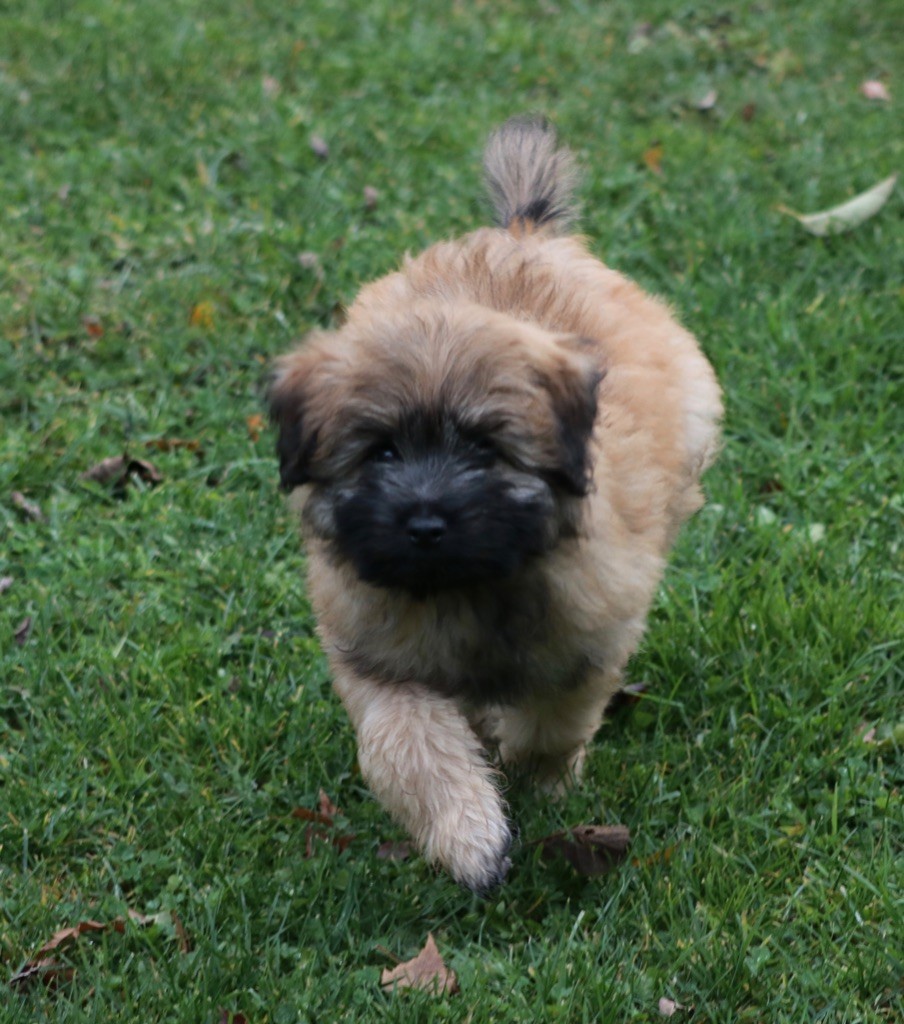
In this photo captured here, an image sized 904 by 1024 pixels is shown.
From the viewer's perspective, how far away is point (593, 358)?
3.01 m

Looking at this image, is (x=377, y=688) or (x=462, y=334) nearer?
(x=462, y=334)

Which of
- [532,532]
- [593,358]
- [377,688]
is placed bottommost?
[377,688]

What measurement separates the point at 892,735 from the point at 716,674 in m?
0.46

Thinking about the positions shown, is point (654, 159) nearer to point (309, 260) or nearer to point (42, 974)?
point (309, 260)

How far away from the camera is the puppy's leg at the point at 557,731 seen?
3283 millimetres

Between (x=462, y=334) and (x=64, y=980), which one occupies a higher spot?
(x=462, y=334)

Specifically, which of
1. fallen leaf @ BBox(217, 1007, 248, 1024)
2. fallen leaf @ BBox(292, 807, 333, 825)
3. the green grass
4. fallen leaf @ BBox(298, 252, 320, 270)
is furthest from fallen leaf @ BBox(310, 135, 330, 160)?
fallen leaf @ BBox(217, 1007, 248, 1024)

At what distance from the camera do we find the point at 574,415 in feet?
9.36

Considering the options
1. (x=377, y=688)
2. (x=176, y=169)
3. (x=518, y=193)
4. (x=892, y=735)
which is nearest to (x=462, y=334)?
(x=377, y=688)

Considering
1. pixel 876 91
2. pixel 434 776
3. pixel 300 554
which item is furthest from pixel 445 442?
pixel 876 91

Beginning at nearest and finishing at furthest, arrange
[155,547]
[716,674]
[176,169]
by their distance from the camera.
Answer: [716,674]
[155,547]
[176,169]

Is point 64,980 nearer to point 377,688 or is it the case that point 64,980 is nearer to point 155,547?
point 377,688

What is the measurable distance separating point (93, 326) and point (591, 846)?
277 cm

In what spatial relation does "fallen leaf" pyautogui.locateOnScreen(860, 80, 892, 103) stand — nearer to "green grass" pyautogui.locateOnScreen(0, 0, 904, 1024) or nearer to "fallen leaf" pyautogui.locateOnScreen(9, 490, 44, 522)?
"green grass" pyautogui.locateOnScreen(0, 0, 904, 1024)
